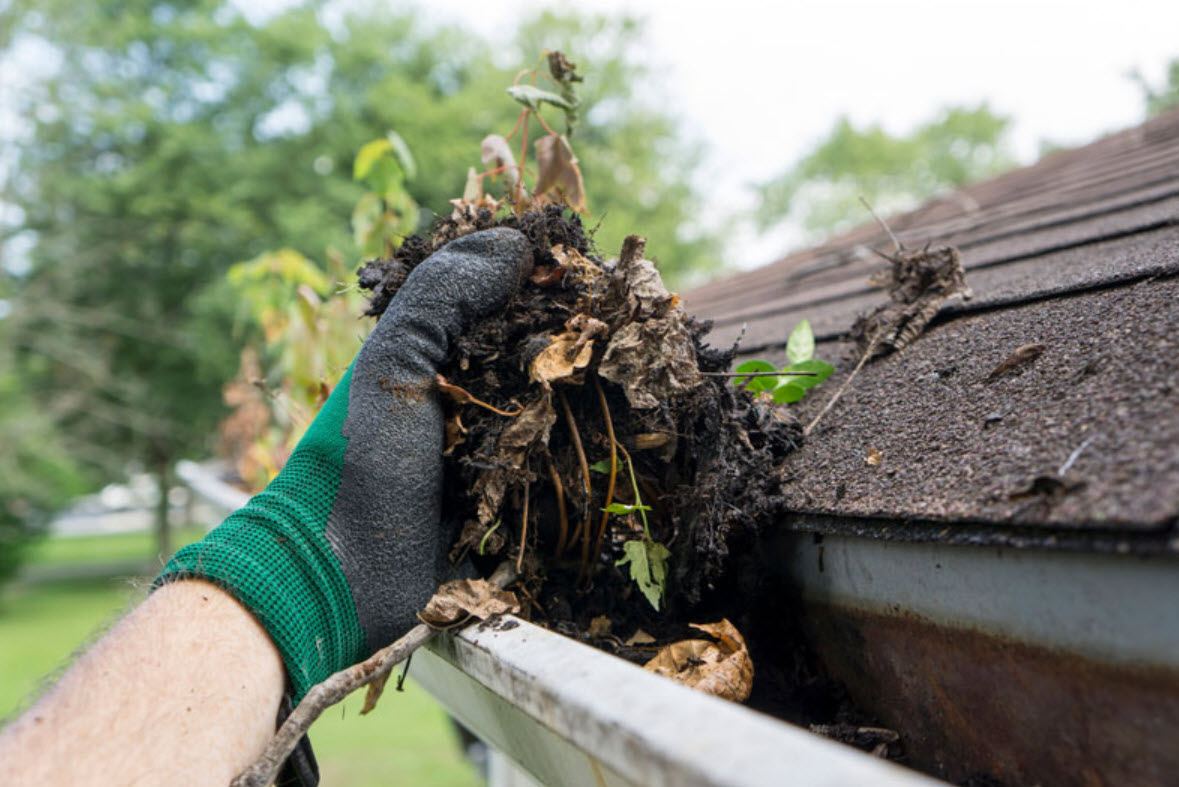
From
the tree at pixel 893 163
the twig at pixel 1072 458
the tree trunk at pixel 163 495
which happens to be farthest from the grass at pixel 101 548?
the tree at pixel 893 163

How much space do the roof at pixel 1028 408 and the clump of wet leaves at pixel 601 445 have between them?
0.13 m

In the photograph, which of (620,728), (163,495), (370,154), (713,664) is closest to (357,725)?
(370,154)

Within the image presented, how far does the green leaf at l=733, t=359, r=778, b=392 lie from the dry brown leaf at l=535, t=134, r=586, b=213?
1.42ft

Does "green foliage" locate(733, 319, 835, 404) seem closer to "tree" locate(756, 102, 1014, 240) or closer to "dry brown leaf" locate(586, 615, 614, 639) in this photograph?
"dry brown leaf" locate(586, 615, 614, 639)

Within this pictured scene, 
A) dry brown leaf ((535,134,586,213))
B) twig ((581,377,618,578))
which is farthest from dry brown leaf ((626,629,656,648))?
dry brown leaf ((535,134,586,213))

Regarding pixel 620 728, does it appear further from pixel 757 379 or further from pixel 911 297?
pixel 911 297

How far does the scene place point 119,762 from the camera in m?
0.85

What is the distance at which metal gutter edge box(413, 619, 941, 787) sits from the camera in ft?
1.61

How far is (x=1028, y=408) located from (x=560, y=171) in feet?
2.97

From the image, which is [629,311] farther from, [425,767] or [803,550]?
[425,767]

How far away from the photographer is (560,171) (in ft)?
4.71

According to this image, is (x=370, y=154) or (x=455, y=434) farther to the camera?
(x=370, y=154)

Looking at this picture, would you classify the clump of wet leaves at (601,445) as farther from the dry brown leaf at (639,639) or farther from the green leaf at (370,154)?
the green leaf at (370,154)

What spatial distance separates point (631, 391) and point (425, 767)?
740cm
